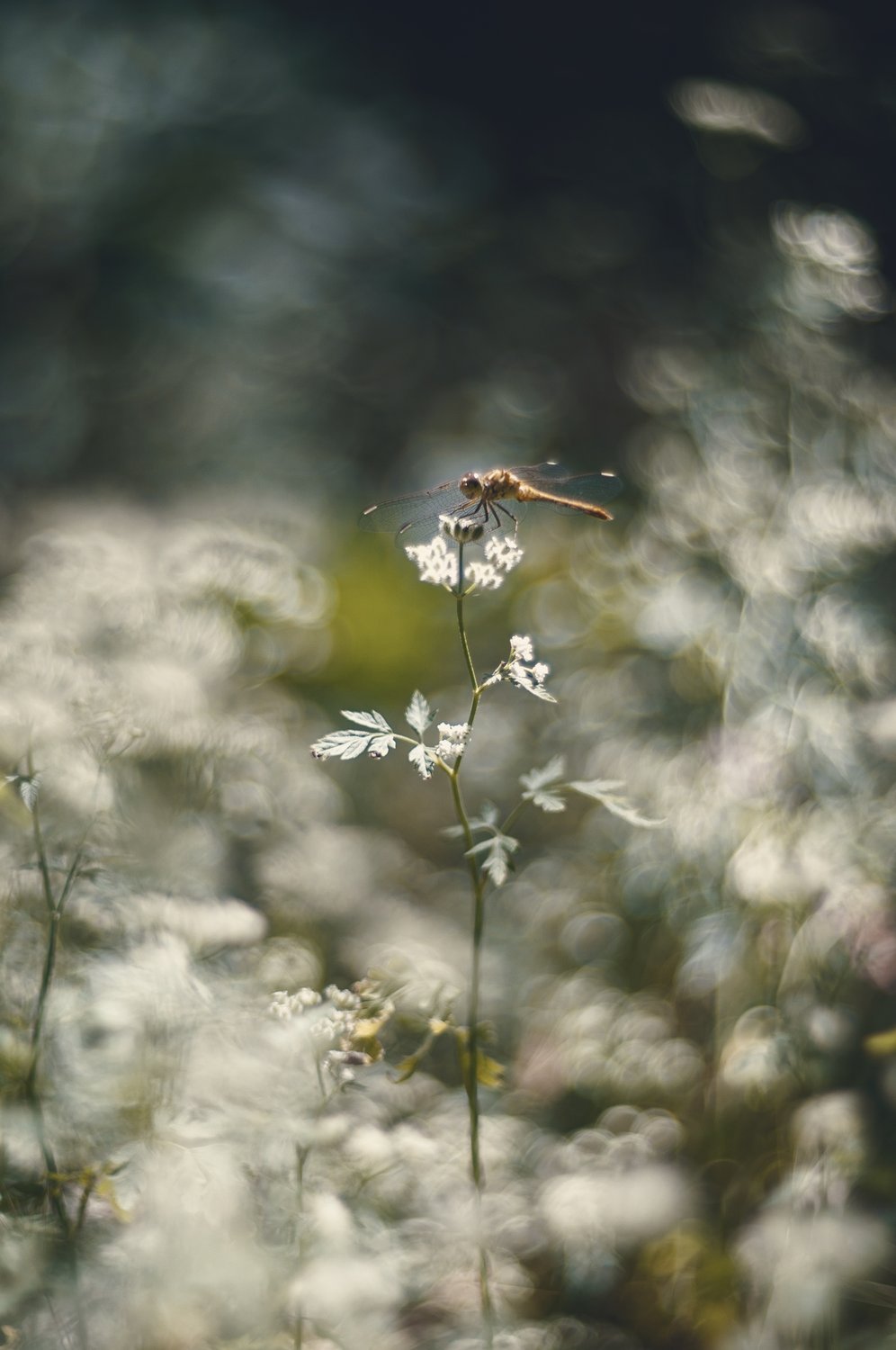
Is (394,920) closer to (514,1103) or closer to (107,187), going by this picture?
(514,1103)

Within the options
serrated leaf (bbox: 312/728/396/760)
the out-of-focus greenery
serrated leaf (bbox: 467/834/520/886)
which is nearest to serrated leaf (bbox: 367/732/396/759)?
serrated leaf (bbox: 312/728/396/760)

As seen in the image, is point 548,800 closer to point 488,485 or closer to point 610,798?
point 610,798

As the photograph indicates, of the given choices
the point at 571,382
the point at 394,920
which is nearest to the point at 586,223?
the point at 571,382

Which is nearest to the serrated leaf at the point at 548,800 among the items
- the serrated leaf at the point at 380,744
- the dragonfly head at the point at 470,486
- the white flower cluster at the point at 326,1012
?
the serrated leaf at the point at 380,744

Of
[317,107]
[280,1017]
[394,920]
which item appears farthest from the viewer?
[317,107]

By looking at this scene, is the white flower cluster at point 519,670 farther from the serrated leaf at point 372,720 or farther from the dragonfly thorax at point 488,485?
the dragonfly thorax at point 488,485

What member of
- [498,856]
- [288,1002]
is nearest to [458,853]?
[288,1002]
